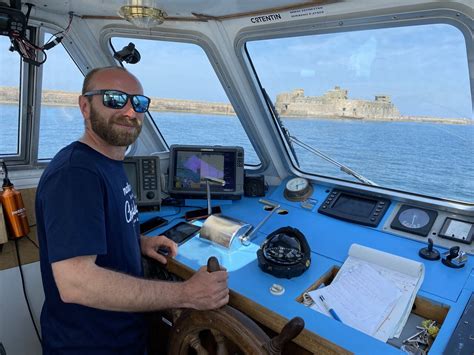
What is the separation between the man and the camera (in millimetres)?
930

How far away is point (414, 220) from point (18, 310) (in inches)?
80.5

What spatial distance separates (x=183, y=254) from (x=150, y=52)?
1537mm

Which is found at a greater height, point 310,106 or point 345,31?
point 345,31

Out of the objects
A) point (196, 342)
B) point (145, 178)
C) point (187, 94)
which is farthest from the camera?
point (187, 94)

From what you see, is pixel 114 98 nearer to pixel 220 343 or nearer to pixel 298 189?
pixel 220 343

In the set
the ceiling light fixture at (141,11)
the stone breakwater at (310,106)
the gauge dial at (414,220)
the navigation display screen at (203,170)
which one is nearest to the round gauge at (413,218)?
the gauge dial at (414,220)

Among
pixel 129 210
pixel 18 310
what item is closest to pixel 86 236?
pixel 129 210

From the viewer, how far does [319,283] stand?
49.3 inches

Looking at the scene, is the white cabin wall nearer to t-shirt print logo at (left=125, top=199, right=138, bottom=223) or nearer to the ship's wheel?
t-shirt print logo at (left=125, top=199, right=138, bottom=223)

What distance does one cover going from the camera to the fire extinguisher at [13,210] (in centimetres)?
165

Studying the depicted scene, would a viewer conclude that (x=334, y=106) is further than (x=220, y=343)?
Yes

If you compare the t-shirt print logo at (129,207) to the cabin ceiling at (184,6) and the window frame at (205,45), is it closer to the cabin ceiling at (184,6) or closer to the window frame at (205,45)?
the cabin ceiling at (184,6)

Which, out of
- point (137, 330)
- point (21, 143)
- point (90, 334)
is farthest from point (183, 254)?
point (21, 143)

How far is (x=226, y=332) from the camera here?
86cm
